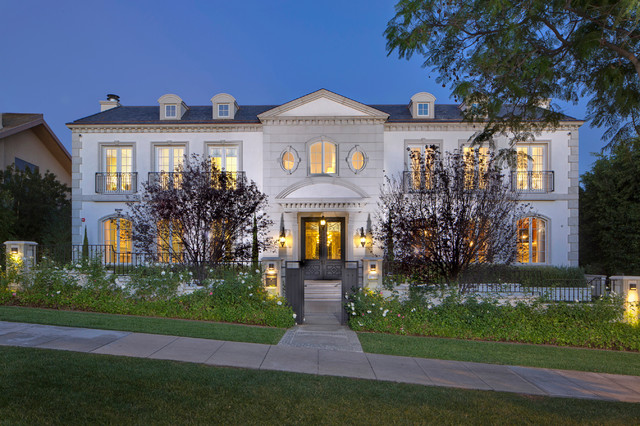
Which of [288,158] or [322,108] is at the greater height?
[322,108]

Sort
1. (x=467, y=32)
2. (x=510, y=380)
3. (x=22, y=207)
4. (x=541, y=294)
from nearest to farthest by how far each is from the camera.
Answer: (x=510, y=380)
(x=467, y=32)
(x=541, y=294)
(x=22, y=207)

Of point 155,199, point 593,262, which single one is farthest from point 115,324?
point 593,262

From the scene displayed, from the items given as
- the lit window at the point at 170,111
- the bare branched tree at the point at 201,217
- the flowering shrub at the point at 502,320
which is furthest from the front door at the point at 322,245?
the lit window at the point at 170,111

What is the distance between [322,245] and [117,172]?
9765 mm

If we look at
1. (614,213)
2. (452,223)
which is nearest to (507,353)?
(452,223)

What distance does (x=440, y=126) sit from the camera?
17.1m

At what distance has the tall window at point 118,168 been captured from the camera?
17609mm

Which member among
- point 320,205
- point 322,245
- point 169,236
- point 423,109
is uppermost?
point 423,109

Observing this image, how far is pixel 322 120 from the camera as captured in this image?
16.9 meters

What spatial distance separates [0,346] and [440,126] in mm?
16059

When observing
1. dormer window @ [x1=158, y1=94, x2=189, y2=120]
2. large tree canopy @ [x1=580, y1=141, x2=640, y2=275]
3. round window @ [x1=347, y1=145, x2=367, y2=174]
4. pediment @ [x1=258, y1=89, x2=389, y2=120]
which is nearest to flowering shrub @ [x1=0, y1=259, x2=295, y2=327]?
round window @ [x1=347, y1=145, x2=367, y2=174]

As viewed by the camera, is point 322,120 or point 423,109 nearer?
point 322,120

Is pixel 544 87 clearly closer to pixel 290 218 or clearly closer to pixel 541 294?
pixel 541 294

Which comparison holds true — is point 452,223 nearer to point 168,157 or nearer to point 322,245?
point 322,245
